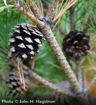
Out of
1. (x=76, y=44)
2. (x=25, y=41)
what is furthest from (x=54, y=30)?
(x=25, y=41)

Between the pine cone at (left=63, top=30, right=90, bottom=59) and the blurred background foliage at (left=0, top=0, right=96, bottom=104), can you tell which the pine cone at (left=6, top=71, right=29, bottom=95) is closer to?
the blurred background foliage at (left=0, top=0, right=96, bottom=104)

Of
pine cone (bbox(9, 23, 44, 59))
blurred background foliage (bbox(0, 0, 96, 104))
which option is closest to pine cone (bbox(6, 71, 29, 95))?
blurred background foliage (bbox(0, 0, 96, 104))

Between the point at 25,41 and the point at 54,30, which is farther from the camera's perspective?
the point at 54,30

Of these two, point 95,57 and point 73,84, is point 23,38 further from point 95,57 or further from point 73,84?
point 95,57

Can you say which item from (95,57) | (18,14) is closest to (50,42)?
(18,14)

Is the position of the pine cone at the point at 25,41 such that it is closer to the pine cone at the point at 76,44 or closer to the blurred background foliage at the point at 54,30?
the blurred background foliage at the point at 54,30

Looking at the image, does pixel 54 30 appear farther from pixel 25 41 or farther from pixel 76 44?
pixel 25 41
